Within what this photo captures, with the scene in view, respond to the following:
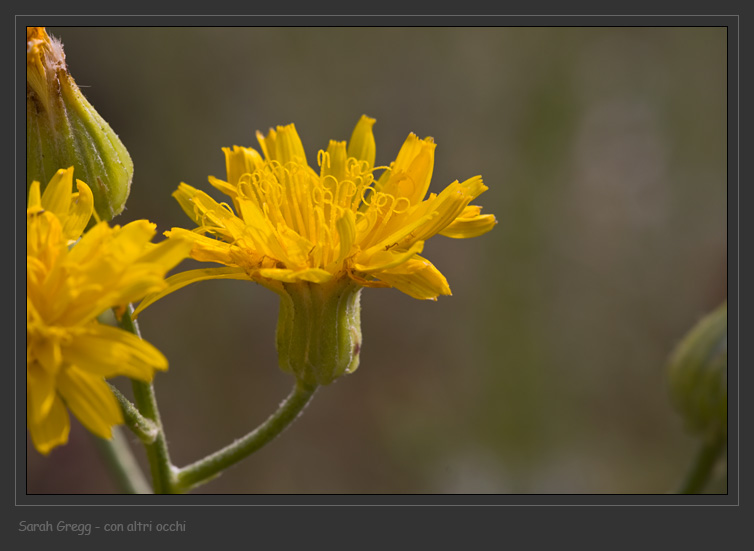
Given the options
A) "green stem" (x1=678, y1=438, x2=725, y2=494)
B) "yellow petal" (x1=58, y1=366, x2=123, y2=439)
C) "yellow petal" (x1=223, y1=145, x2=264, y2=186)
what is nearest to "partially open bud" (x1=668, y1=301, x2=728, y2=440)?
"green stem" (x1=678, y1=438, x2=725, y2=494)

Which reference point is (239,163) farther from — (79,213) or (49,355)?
(49,355)

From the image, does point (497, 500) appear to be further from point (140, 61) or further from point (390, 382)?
point (140, 61)

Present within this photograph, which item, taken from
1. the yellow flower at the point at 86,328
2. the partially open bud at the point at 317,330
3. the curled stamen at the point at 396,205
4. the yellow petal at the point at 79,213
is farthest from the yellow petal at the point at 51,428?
the curled stamen at the point at 396,205

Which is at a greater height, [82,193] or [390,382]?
[82,193]

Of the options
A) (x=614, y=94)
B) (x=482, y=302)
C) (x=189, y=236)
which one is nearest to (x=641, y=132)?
(x=614, y=94)

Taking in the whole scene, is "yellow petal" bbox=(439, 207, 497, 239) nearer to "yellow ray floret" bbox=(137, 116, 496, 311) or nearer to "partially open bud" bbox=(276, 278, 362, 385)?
"yellow ray floret" bbox=(137, 116, 496, 311)

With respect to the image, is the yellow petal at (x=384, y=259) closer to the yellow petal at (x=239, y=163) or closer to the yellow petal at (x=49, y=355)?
the yellow petal at (x=239, y=163)

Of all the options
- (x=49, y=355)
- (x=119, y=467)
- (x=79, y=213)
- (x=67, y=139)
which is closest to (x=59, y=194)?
(x=79, y=213)
